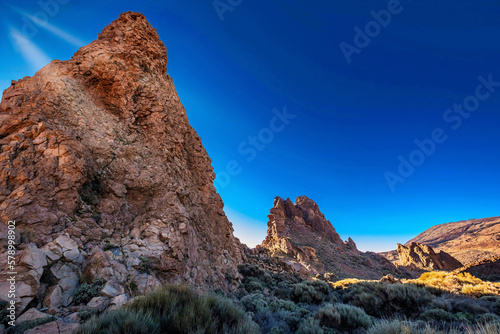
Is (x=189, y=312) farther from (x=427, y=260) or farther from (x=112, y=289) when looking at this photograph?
(x=427, y=260)

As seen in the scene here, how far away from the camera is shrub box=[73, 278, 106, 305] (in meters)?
5.53

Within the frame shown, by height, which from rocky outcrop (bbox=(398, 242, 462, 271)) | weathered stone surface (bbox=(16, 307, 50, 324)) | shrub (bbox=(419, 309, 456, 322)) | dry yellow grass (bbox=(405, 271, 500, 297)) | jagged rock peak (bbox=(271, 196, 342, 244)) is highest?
jagged rock peak (bbox=(271, 196, 342, 244))

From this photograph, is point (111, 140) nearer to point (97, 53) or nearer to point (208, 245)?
point (97, 53)

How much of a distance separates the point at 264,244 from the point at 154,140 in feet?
179

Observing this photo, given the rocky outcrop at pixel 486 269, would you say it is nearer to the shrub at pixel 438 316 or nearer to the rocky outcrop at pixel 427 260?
the shrub at pixel 438 316

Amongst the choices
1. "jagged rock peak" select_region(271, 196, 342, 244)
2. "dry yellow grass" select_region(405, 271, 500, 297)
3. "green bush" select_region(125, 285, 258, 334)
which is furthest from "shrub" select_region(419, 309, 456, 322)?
"jagged rock peak" select_region(271, 196, 342, 244)

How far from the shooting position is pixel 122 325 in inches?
128

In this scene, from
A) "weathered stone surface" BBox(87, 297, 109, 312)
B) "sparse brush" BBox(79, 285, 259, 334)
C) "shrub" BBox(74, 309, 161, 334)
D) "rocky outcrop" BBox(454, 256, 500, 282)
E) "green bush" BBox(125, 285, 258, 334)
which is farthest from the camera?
"rocky outcrop" BBox(454, 256, 500, 282)

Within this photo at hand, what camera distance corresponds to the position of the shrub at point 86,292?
218 inches

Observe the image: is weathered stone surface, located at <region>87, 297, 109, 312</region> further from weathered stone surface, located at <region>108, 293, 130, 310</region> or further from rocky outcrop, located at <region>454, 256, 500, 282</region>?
rocky outcrop, located at <region>454, 256, 500, 282</region>

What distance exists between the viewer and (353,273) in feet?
154

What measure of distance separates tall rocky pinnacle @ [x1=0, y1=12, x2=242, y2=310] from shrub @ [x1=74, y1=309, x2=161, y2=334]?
10.0ft

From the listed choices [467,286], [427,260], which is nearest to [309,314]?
[467,286]

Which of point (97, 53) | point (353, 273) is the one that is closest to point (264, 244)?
point (353, 273)
